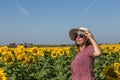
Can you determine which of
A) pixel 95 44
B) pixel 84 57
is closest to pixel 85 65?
pixel 84 57

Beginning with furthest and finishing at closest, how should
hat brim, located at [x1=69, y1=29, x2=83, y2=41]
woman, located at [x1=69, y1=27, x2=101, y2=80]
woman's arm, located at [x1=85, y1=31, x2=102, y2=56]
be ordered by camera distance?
hat brim, located at [x1=69, y1=29, x2=83, y2=41] < woman, located at [x1=69, y1=27, x2=101, y2=80] < woman's arm, located at [x1=85, y1=31, x2=102, y2=56]

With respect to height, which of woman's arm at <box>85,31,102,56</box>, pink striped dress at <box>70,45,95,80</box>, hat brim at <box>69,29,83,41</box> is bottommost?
pink striped dress at <box>70,45,95,80</box>

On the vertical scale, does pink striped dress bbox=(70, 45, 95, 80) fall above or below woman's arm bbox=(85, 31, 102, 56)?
below

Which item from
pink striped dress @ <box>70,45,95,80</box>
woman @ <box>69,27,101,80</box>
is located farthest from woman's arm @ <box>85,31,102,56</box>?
pink striped dress @ <box>70,45,95,80</box>

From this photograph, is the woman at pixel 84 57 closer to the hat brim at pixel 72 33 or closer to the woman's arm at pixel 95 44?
the woman's arm at pixel 95 44

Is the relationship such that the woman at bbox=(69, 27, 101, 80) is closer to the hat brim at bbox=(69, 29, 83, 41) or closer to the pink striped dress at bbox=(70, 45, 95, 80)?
the pink striped dress at bbox=(70, 45, 95, 80)

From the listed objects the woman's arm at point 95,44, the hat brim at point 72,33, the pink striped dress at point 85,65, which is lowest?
the pink striped dress at point 85,65

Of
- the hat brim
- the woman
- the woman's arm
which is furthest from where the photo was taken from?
the hat brim

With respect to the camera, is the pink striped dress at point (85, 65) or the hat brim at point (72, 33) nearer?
the pink striped dress at point (85, 65)

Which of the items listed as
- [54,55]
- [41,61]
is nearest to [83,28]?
[41,61]

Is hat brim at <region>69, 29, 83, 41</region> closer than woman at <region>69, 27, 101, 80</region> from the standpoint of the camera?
No

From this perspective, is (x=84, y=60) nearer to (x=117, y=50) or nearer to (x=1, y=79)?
(x=1, y=79)

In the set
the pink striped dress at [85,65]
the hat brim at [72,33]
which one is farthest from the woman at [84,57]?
the hat brim at [72,33]

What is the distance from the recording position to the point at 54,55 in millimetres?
17641
